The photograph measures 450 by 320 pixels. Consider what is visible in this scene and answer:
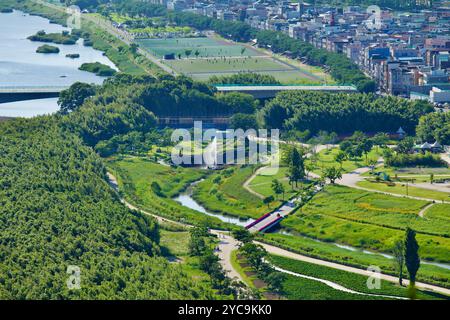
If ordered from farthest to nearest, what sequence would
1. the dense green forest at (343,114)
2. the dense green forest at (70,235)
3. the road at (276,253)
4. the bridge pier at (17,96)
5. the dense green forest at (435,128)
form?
the bridge pier at (17,96), the dense green forest at (343,114), the dense green forest at (435,128), the road at (276,253), the dense green forest at (70,235)

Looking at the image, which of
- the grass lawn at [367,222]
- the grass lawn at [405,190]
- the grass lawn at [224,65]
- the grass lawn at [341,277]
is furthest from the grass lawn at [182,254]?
the grass lawn at [224,65]

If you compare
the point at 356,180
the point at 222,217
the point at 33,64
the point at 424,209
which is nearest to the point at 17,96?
the point at 33,64

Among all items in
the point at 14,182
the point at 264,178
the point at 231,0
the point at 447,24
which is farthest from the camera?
the point at 231,0

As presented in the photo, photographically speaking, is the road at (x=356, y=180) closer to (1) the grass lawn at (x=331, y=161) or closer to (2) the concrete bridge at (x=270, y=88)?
(1) the grass lawn at (x=331, y=161)

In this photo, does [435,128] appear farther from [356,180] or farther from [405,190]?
[405,190]

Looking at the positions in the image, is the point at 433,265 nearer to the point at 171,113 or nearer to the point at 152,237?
the point at 152,237
